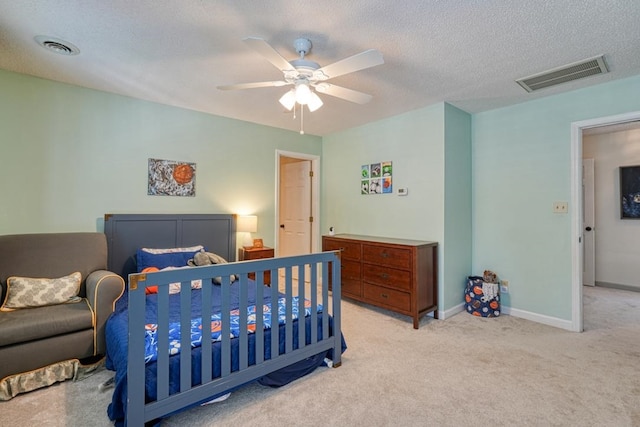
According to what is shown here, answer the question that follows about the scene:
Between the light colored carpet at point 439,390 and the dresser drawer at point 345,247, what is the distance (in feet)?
3.35

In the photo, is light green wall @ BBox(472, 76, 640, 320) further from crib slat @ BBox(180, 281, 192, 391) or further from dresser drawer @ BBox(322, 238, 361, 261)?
crib slat @ BBox(180, 281, 192, 391)

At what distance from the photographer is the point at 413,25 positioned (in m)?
1.95

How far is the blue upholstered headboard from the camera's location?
10.2ft

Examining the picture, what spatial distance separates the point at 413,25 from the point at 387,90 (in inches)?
41.4

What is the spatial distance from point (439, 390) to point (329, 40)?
2.46 metres

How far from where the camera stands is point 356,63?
189 centimetres

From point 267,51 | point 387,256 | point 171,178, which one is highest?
point 267,51

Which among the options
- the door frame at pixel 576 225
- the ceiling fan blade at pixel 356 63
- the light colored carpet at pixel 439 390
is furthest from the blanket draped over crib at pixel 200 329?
the door frame at pixel 576 225

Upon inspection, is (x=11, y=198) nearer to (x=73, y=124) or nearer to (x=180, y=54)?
(x=73, y=124)

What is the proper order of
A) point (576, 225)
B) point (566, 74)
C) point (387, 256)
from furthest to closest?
point (387, 256)
point (576, 225)
point (566, 74)

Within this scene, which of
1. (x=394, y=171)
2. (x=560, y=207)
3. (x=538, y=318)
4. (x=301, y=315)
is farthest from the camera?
(x=394, y=171)

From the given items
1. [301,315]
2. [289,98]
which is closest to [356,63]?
[289,98]

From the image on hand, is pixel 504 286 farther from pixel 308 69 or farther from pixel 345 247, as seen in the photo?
pixel 308 69

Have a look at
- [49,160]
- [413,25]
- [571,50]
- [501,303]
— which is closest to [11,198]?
[49,160]
